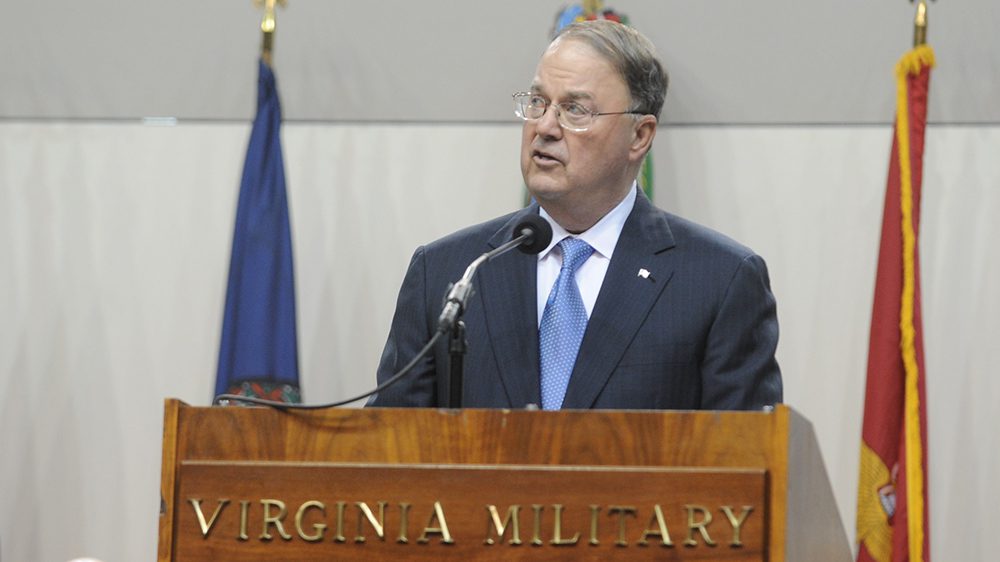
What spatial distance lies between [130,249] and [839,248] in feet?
8.12

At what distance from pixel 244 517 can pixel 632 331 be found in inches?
39.9

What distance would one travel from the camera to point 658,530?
206 centimetres

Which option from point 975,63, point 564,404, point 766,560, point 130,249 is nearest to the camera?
point 766,560

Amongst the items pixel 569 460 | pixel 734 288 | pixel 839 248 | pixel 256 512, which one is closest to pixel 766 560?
pixel 569 460

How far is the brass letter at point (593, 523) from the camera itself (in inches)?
81.4

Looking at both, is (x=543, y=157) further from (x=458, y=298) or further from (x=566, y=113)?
(x=458, y=298)

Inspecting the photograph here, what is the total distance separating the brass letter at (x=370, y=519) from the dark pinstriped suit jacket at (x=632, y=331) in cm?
76

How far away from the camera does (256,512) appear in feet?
7.04

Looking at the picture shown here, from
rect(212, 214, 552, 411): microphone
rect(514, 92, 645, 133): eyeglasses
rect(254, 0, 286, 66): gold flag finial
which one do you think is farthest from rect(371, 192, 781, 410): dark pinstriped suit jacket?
rect(254, 0, 286, 66): gold flag finial

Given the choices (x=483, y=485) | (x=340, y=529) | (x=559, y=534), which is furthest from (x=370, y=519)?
(x=559, y=534)

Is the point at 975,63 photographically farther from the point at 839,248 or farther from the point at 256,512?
the point at 256,512

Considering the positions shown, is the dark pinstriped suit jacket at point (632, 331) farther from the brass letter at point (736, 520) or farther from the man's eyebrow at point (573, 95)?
the brass letter at point (736, 520)

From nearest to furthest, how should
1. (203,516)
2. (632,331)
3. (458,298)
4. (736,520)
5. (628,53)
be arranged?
1. (736,520)
2. (203,516)
3. (458,298)
4. (632,331)
5. (628,53)

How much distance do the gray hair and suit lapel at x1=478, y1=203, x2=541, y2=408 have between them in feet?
1.41
